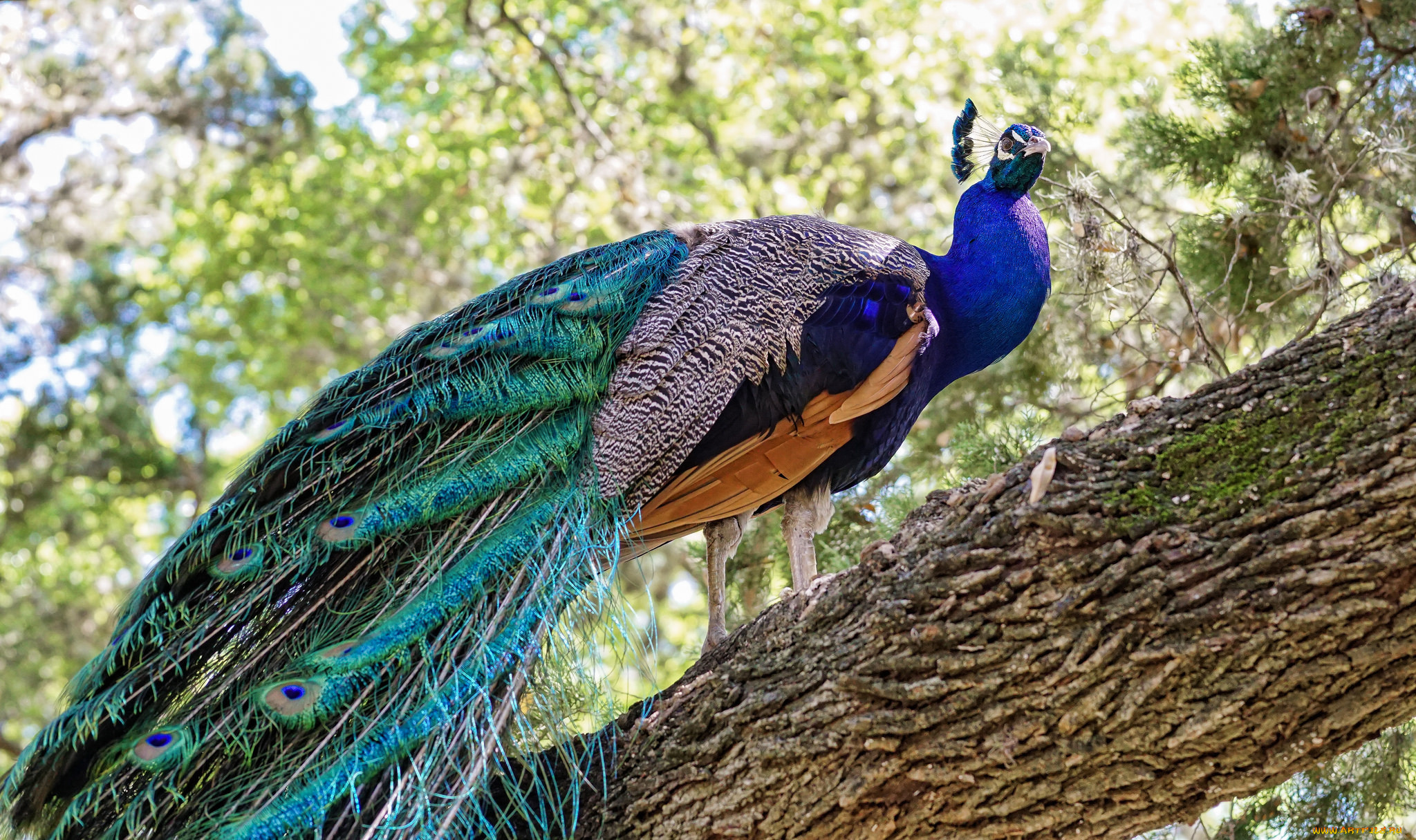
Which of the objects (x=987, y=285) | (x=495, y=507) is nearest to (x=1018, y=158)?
(x=987, y=285)

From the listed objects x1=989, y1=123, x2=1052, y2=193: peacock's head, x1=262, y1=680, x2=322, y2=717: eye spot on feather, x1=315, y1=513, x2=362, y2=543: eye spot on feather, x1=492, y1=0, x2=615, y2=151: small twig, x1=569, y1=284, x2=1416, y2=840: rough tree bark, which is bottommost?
x1=569, y1=284, x2=1416, y2=840: rough tree bark

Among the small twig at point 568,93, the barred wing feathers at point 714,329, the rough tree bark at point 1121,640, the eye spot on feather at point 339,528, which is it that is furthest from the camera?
the small twig at point 568,93

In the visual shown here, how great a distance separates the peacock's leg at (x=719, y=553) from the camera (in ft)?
12.1

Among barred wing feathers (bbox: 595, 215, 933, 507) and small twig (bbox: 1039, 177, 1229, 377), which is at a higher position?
barred wing feathers (bbox: 595, 215, 933, 507)

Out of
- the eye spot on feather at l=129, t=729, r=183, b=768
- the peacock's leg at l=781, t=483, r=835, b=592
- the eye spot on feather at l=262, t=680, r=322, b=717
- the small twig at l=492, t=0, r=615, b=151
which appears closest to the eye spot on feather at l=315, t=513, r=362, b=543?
the eye spot on feather at l=262, t=680, r=322, b=717

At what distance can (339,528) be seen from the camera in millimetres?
2883

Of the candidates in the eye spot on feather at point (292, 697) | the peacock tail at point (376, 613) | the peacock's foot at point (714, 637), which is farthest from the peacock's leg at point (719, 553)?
the eye spot on feather at point (292, 697)

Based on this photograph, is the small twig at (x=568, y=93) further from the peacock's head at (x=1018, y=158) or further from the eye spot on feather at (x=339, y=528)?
the eye spot on feather at (x=339, y=528)

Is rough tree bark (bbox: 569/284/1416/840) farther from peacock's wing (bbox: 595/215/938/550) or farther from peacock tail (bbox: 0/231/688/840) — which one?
peacock's wing (bbox: 595/215/938/550)

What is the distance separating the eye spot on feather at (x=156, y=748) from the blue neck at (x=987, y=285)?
2.36 meters

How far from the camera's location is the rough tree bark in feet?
6.59

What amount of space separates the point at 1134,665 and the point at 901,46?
7.50 metres

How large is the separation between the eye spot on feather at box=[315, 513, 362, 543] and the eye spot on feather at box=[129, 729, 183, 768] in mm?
564

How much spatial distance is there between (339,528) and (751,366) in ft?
3.96
